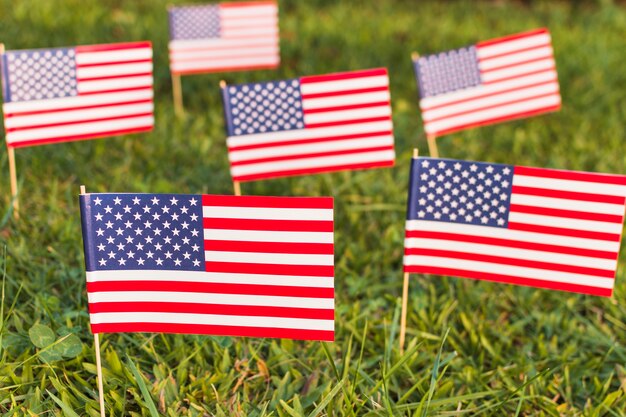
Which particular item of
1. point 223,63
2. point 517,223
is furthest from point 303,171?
point 223,63

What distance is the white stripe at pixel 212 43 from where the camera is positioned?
5.17m

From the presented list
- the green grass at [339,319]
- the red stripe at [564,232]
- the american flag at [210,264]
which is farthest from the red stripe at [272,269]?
the red stripe at [564,232]

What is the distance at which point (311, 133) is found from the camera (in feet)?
12.6

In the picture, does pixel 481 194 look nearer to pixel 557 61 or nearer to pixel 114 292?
pixel 114 292

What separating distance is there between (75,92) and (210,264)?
→ 180cm

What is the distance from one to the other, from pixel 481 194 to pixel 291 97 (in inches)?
51.5

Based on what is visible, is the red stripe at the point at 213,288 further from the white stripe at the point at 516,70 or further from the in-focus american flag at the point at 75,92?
the white stripe at the point at 516,70

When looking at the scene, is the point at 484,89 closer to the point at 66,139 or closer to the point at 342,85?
the point at 342,85

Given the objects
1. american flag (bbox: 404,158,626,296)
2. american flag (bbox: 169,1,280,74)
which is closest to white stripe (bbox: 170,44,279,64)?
american flag (bbox: 169,1,280,74)

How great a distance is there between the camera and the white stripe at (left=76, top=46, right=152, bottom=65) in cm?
391

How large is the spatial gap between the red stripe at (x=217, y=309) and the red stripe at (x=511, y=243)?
67cm

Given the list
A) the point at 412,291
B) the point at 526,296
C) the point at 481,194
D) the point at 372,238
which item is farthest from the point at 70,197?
the point at 526,296

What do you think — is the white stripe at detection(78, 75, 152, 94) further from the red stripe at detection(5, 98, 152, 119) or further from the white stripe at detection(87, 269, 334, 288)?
the white stripe at detection(87, 269, 334, 288)

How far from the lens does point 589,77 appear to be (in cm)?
654
